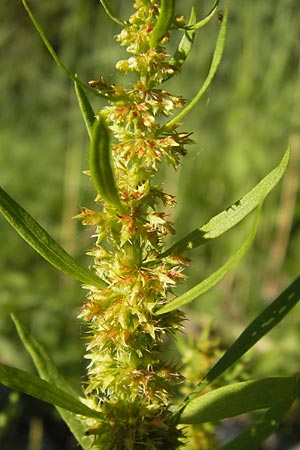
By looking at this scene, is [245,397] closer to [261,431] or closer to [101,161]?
[261,431]

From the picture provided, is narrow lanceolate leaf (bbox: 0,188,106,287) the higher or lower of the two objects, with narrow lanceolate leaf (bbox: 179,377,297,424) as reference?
higher

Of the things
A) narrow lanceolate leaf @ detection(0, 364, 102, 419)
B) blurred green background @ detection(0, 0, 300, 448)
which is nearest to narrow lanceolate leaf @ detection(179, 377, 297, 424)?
narrow lanceolate leaf @ detection(0, 364, 102, 419)

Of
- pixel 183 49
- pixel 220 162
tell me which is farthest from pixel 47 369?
pixel 220 162

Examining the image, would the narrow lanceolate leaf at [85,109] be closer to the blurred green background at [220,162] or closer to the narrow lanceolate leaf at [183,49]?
the narrow lanceolate leaf at [183,49]

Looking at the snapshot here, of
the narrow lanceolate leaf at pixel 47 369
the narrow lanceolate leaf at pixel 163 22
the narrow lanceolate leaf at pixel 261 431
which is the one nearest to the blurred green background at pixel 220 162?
the narrow lanceolate leaf at pixel 47 369

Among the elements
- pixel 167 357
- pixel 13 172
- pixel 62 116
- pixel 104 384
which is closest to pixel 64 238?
pixel 13 172

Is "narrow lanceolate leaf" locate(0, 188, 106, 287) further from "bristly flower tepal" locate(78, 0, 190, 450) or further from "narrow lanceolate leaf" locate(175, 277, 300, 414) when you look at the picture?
"narrow lanceolate leaf" locate(175, 277, 300, 414)
